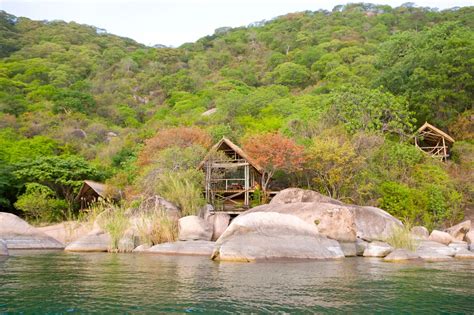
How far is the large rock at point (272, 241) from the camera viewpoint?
504 inches

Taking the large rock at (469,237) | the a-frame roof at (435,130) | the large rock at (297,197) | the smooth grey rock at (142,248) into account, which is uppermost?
the a-frame roof at (435,130)

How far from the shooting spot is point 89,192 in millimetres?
26219

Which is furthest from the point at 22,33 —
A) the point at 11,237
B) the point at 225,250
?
the point at 225,250

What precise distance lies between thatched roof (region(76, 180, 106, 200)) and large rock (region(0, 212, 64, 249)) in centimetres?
654

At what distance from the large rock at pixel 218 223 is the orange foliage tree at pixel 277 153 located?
358cm

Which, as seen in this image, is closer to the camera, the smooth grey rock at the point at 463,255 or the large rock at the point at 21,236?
the smooth grey rock at the point at 463,255

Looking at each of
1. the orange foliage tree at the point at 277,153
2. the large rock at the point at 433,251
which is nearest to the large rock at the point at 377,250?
the large rock at the point at 433,251

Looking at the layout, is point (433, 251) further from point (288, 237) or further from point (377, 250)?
point (288, 237)

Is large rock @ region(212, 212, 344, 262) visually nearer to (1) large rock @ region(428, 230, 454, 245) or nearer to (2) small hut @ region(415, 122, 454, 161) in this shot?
(1) large rock @ region(428, 230, 454, 245)

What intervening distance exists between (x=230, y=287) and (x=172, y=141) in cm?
1660

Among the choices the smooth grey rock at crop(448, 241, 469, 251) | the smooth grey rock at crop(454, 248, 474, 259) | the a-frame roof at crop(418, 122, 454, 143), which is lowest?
the smooth grey rock at crop(454, 248, 474, 259)

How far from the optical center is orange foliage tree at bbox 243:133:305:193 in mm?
20609

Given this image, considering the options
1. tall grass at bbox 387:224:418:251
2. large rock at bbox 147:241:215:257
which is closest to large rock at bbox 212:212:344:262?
large rock at bbox 147:241:215:257

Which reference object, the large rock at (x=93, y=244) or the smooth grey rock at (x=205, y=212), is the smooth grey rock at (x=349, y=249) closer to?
the smooth grey rock at (x=205, y=212)
